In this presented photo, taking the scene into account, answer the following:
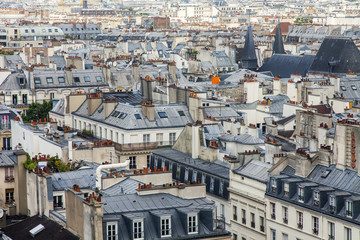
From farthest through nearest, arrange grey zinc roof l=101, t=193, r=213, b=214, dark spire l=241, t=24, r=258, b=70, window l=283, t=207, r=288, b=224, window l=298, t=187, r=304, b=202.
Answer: dark spire l=241, t=24, r=258, b=70 → window l=283, t=207, r=288, b=224 → window l=298, t=187, r=304, b=202 → grey zinc roof l=101, t=193, r=213, b=214

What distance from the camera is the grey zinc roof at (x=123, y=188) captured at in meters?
34.1

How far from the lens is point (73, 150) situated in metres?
42.9

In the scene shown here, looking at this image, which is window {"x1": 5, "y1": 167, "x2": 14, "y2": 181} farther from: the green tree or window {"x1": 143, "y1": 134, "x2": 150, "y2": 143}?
the green tree

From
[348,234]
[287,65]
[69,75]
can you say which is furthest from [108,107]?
[287,65]

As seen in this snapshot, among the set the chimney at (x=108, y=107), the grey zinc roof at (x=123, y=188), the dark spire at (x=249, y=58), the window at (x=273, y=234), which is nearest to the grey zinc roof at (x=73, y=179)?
the grey zinc roof at (x=123, y=188)

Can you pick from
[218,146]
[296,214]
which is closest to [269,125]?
[218,146]

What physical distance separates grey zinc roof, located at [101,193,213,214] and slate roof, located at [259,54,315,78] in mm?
56522

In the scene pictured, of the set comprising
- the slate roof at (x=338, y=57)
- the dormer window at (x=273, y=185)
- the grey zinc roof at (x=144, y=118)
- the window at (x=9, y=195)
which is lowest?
the window at (x=9, y=195)

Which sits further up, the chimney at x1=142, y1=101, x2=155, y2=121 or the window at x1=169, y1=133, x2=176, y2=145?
the chimney at x1=142, y1=101, x2=155, y2=121

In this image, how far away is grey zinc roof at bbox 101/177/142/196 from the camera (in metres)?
34.1

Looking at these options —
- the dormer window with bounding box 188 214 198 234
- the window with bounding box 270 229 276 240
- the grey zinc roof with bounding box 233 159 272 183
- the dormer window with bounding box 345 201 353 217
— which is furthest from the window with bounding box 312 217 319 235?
the dormer window with bounding box 188 214 198 234

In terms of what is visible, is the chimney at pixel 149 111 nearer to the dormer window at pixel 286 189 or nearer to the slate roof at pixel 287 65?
the dormer window at pixel 286 189

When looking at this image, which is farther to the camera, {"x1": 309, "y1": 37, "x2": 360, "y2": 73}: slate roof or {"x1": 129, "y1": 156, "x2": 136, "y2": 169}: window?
{"x1": 309, "y1": 37, "x2": 360, "y2": 73}: slate roof

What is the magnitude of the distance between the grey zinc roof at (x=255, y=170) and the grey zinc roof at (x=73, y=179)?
5.69 m
